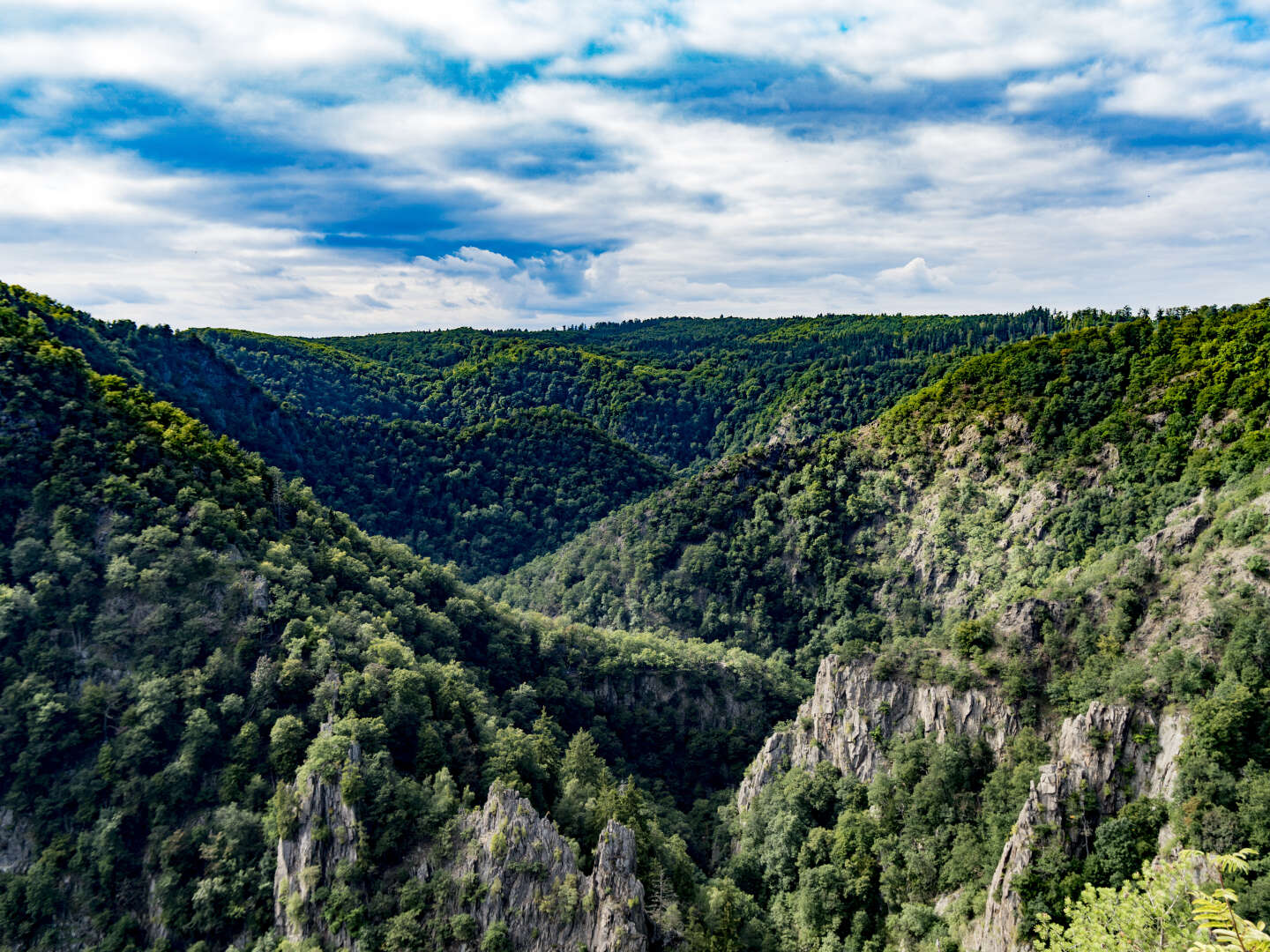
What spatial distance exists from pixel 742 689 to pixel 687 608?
3727cm

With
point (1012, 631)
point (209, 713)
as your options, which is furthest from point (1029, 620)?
point (209, 713)

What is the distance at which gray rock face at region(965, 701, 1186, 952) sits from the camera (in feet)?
192

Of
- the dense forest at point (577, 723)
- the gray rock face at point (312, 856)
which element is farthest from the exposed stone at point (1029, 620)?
the gray rock face at point (312, 856)

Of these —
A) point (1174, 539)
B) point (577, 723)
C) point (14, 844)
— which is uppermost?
point (1174, 539)

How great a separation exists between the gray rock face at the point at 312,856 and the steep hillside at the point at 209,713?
210mm

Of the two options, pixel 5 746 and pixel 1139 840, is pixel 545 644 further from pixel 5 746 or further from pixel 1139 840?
pixel 1139 840

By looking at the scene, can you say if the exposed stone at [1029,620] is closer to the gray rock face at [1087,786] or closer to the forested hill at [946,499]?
the gray rock face at [1087,786]

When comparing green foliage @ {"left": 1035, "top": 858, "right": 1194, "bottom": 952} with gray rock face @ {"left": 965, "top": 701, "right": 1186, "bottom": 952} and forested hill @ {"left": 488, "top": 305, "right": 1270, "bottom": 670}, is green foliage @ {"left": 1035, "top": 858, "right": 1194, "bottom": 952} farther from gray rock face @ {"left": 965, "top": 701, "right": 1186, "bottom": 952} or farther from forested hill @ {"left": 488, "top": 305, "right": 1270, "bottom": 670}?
forested hill @ {"left": 488, "top": 305, "right": 1270, "bottom": 670}

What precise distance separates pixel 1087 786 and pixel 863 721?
2697 cm

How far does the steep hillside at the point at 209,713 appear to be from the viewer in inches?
2494

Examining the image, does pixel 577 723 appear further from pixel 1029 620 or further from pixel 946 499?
pixel 946 499

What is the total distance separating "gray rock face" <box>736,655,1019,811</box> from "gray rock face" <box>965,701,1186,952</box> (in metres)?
11.4

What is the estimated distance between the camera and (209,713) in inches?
2904

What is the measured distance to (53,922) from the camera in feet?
207
